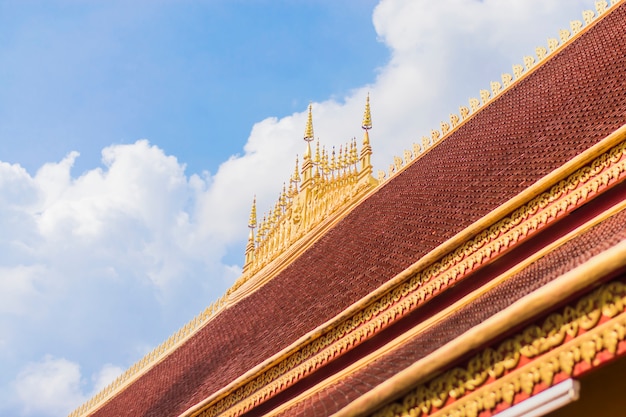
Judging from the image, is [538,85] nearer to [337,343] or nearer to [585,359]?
[337,343]

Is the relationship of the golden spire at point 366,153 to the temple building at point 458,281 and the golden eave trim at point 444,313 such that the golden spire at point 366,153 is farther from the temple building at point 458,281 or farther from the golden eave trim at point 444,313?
the golden eave trim at point 444,313

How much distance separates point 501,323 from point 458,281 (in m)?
→ 2.50

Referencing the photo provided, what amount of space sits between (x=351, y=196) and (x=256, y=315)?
2.28 metres

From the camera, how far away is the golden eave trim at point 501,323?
2.54m

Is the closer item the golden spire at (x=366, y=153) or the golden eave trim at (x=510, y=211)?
the golden eave trim at (x=510, y=211)

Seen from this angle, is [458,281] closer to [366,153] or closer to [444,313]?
[444,313]

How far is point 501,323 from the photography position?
2.73 metres

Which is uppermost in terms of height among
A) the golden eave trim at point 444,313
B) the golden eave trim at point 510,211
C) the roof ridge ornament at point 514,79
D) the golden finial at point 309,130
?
the golden finial at point 309,130

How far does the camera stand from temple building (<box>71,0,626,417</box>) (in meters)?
2.71

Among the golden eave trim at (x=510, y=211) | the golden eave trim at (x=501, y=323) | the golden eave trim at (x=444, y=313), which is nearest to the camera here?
the golden eave trim at (x=501, y=323)

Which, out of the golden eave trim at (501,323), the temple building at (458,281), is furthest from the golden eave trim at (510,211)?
the golden eave trim at (501,323)

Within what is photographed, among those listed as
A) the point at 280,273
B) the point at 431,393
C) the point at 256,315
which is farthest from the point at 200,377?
the point at 431,393

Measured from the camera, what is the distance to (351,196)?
35.7 ft

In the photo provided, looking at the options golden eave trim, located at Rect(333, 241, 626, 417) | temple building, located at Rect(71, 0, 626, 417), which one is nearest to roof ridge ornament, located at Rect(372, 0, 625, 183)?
temple building, located at Rect(71, 0, 626, 417)
